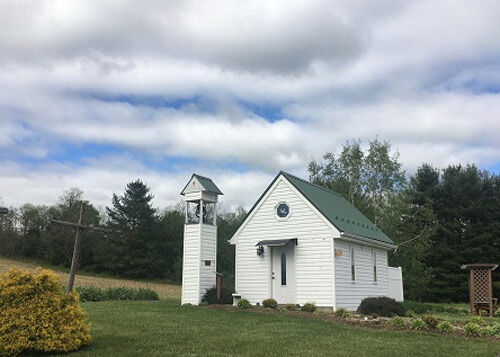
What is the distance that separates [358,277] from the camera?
20.9 metres

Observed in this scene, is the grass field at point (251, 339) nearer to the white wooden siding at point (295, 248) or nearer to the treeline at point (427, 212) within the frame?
the white wooden siding at point (295, 248)

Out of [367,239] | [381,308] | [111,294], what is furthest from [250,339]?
[111,294]

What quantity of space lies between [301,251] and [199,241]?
4.29 m

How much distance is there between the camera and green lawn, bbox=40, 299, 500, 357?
29.7 feet

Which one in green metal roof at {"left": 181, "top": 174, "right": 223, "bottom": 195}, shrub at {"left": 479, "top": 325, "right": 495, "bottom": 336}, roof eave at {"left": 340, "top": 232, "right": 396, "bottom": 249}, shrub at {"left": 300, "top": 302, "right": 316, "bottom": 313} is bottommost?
shrub at {"left": 479, "top": 325, "right": 495, "bottom": 336}

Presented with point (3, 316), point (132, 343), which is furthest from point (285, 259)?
point (3, 316)

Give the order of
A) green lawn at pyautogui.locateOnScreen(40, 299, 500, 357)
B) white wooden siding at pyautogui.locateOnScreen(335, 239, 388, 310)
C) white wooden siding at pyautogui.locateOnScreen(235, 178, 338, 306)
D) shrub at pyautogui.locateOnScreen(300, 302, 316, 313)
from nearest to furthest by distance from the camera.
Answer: green lawn at pyautogui.locateOnScreen(40, 299, 500, 357) → shrub at pyautogui.locateOnScreen(300, 302, 316, 313) → white wooden siding at pyautogui.locateOnScreen(235, 178, 338, 306) → white wooden siding at pyautogui.locateOnScreen(335, 239, 388, 310)

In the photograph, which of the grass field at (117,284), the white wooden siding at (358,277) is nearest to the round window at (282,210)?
the white wooden siding at (358,277)

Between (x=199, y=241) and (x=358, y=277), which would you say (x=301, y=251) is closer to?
(x=358, y=277)

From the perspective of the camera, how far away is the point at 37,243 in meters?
61.6

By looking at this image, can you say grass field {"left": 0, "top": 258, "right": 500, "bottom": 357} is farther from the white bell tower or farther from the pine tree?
the pine tree

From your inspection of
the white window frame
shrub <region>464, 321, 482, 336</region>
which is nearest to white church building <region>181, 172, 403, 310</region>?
the white window frame

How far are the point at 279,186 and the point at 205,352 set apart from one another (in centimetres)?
1278

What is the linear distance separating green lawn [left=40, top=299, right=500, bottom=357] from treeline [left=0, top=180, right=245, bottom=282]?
34617mm
